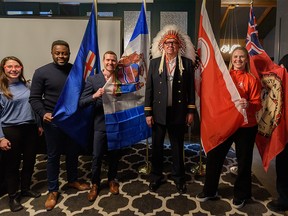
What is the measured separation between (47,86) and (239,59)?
166 cm

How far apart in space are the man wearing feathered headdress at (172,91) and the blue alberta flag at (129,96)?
0.72 feet

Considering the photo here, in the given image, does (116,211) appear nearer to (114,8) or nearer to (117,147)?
(117,147)

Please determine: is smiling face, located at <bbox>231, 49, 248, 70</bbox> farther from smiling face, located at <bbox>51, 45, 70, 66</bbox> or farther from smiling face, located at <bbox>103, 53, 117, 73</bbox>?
smiling face, located at <bbox>51, 45, 70, 66</bbox>

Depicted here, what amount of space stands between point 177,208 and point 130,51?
1614 millimetres

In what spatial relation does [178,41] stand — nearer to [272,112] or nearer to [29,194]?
Answer: [272,112]

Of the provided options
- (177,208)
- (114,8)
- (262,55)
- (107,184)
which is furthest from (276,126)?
(114,8)

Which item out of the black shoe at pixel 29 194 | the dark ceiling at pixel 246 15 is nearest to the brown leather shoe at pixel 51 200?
the black shoe at pixel 29 194

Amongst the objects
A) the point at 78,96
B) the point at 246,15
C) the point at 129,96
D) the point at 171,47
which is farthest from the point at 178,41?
the point at 246,15

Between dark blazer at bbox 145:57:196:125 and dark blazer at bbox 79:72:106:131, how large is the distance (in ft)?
1.41

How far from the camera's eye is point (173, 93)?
2270 mm

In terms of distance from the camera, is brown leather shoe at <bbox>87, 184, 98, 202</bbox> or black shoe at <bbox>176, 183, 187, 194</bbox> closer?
brown leather shoe at <bbox>87, 184, 98, 202</bbox>

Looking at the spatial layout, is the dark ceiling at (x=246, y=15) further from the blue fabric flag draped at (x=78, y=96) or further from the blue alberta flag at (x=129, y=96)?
the blue fabric flag draped at (x=78, y=96)

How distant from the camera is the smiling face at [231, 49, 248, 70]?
2.01 meters

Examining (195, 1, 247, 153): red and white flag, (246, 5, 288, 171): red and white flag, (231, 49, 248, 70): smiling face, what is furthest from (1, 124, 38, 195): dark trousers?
(246, 5, 288, 171): red and white flag
